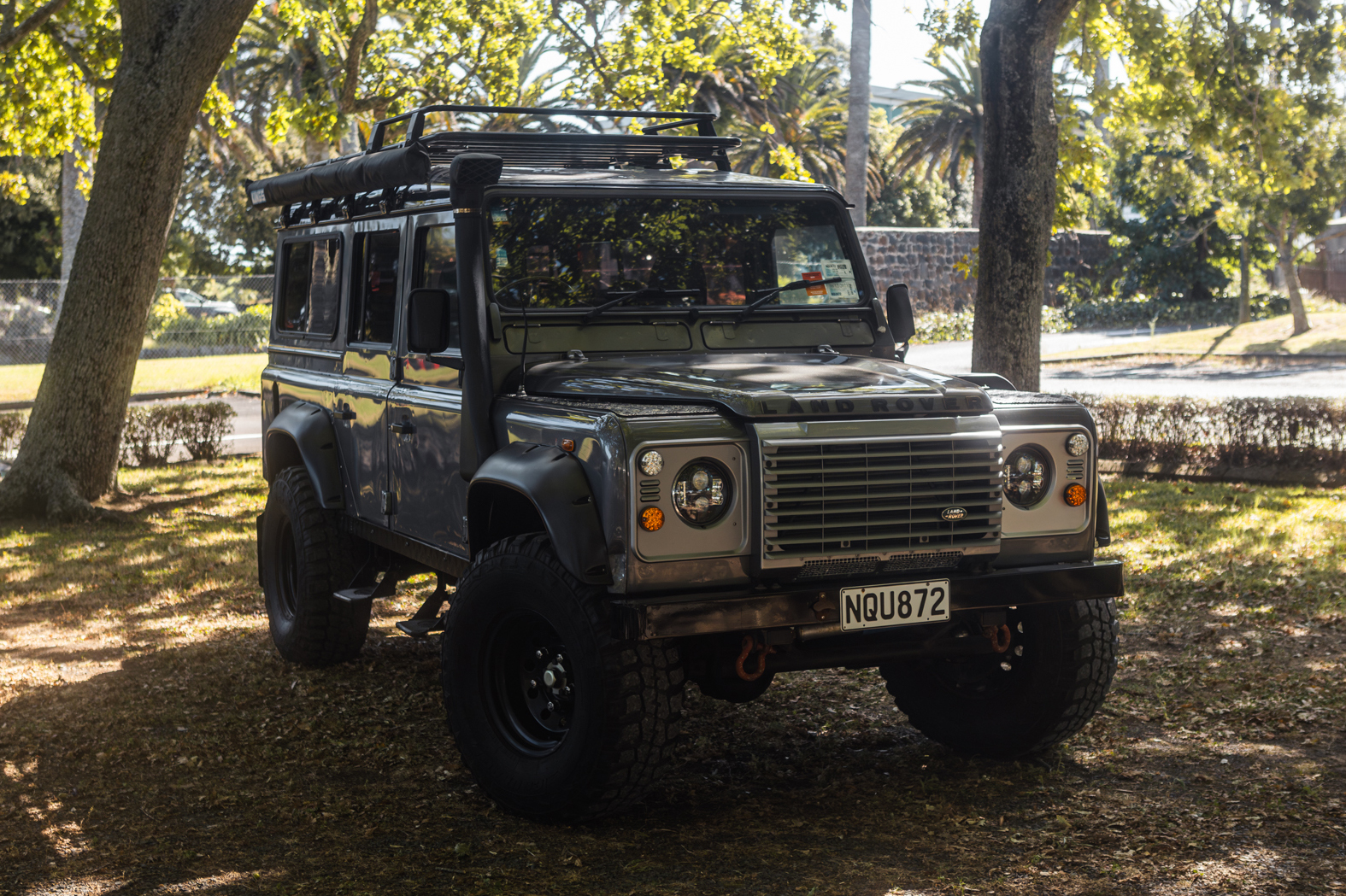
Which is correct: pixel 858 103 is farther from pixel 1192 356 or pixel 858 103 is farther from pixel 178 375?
pixel 178 375

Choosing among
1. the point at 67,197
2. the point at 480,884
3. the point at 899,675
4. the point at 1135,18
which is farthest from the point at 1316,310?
the point at 480,884

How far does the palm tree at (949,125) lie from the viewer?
38750mm

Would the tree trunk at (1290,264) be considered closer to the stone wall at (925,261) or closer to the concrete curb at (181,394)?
the stone wall at (925,261)

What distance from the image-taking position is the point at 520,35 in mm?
18344

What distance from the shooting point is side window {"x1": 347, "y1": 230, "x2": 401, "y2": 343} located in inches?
241

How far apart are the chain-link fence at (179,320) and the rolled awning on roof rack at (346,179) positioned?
69.4ft

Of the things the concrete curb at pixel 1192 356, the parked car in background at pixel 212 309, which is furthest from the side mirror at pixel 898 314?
the parked car in background at pixel 212 309

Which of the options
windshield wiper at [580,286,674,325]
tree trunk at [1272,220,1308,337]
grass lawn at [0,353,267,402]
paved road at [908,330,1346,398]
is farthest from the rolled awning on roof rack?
tree trunk at [1272,220,1308,337]

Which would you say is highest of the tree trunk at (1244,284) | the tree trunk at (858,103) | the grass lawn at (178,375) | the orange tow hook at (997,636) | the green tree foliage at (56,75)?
the tree trunk at (858,103)

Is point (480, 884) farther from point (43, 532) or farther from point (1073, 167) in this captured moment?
point (1073, 167)

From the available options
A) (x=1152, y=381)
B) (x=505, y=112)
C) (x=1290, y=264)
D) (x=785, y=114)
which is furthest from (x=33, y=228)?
(x=505, y=112)

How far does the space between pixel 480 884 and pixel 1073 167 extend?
1053 cm

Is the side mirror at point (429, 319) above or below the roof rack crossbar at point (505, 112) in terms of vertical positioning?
below

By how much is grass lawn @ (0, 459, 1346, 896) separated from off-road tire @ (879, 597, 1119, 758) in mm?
131
